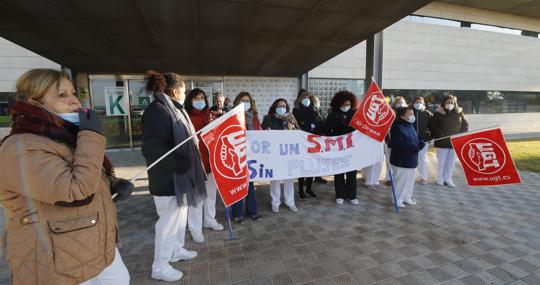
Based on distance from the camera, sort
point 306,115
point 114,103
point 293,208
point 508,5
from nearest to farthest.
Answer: point 293,208
point 306,115
point 114,103
point 508,5

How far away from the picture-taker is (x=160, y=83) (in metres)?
2.25

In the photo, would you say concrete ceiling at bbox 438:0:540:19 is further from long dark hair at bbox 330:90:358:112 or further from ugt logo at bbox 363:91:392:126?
ugt logo at bbox 363:91:392:126

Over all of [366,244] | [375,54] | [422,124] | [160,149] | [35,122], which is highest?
[375,54]

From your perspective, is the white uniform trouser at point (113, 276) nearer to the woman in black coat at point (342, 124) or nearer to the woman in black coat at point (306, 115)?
the woman in black coat at point (342, 124)

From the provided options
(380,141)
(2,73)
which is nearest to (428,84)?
(380,141)

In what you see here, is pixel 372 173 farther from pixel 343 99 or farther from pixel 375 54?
pixel 375 54

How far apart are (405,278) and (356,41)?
4.91 metres

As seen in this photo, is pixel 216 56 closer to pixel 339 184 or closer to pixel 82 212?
pixel 339 184

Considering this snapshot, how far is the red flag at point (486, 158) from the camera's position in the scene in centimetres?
290

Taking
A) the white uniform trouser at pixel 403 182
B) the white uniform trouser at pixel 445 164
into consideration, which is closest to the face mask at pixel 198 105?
the white uniform trouser at pixel 403 182

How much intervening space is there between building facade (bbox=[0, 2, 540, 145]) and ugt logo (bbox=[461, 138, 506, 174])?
5.48m

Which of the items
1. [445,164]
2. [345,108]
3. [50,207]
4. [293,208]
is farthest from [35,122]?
[445,164]

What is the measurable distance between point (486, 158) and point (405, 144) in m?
0.97

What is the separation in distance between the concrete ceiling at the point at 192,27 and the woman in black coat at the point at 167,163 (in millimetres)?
2357
